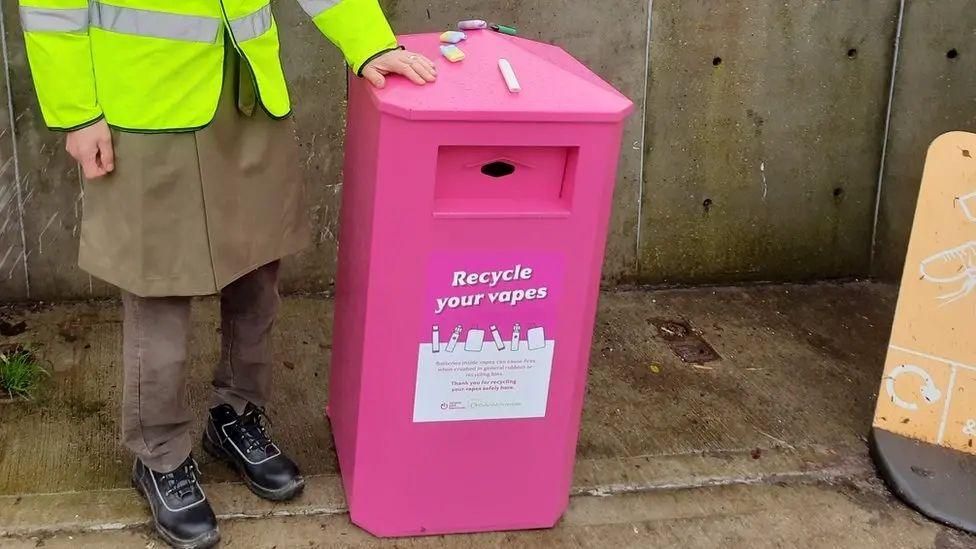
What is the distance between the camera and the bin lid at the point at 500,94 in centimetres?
199

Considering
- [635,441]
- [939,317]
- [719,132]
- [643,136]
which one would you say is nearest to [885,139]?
[719,132]

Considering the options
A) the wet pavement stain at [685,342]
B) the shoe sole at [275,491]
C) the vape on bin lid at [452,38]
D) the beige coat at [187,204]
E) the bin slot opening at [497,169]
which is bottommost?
the shoe sole at [275,491]

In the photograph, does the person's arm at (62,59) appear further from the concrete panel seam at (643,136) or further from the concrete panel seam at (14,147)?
the concrete panel seam at (643,136)

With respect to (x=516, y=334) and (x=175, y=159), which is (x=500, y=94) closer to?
(x=516, y=334)

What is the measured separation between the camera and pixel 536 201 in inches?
85.0

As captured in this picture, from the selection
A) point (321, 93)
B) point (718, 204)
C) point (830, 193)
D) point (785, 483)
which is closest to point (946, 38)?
point (830, 193)

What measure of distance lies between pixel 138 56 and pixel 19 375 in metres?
1.42

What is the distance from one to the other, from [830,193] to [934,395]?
56.6 inches

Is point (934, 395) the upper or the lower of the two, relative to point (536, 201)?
lower

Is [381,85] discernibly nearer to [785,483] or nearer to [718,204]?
[785,483]

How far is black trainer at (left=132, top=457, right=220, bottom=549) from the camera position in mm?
2311

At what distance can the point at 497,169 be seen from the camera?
7.14 feet

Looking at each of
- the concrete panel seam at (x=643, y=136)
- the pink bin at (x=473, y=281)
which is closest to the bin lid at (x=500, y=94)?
the pink bin at (x=473, y=281)

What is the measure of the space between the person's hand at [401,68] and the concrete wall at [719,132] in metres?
1.40
